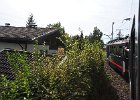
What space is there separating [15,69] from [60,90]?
1046mm

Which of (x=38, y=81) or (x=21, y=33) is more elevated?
(x=21, y=33)

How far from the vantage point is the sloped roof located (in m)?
35.8

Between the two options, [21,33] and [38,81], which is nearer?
[38,81]

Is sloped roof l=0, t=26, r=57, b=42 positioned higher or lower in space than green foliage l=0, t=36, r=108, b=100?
higher

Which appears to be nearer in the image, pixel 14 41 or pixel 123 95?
pixel 123 95

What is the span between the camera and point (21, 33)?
127ft

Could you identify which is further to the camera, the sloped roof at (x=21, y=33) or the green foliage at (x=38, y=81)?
the sloped roof at (x=21, y=33)

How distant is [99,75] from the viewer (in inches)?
598

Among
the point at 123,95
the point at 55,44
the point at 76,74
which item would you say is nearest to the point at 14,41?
the point at 55,44

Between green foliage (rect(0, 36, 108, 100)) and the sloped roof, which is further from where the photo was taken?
the sloped roof

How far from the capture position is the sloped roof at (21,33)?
35.8 meters

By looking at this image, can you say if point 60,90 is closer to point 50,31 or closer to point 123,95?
point 123,95

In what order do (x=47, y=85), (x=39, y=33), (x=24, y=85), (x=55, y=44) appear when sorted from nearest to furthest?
(x=24, y=85), (x=47, y=85), (x=39, y=33), (x=55, y=44)

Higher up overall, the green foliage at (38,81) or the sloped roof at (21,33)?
the sloped roof at (21,33)
